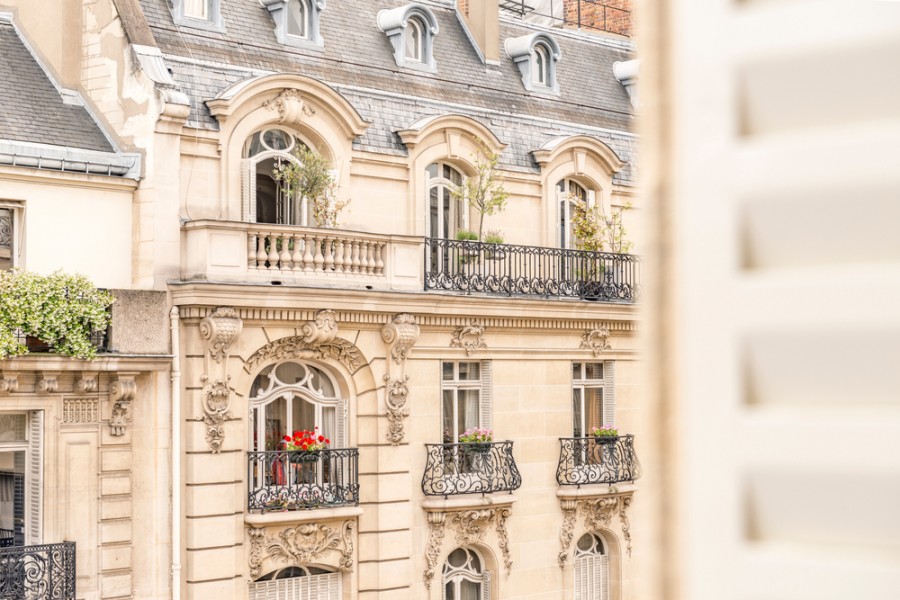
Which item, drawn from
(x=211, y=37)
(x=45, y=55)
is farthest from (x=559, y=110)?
(x=45, y=55)

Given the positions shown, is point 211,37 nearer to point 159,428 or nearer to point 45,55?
point 45,55

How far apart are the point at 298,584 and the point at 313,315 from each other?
4.02m

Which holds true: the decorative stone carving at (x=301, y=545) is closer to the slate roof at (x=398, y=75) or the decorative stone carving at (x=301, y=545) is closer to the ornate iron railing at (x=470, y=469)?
the ornate iron railing at (x=470, y=469)

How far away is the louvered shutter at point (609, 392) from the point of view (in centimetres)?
2619

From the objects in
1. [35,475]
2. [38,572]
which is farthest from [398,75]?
[38,572]

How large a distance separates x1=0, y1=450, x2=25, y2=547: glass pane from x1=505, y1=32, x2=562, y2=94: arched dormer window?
39.8 ft

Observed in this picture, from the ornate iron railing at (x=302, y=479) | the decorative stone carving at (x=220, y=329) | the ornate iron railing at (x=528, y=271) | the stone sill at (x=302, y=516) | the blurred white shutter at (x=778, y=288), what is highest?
the ornate iron railing at (x=528, y=271)

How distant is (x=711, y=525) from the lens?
1392 millimetres

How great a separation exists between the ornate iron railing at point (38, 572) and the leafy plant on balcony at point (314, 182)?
6.08 metres

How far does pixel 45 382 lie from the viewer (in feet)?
61.5

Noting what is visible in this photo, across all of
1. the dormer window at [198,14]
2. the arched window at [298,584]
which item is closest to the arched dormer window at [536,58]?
the dormer window at [198,14]

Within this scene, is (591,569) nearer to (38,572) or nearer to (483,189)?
(483,189)

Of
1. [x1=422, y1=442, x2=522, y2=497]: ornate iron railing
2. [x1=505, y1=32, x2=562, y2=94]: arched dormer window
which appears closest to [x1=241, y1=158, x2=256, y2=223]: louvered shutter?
[x1=422, y1=442, x2=522, y2=497]: ornate iron railing

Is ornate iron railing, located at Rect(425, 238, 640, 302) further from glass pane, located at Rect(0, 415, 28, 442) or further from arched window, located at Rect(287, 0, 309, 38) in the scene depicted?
glass pane, located at Rect(0, 415, 28, 442)
